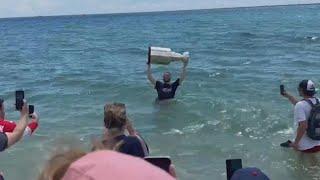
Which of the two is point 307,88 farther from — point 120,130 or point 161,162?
point 161,162

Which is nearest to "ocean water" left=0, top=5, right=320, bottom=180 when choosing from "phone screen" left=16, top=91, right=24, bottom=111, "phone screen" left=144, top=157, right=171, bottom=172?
"phone screen" left=16, top=91, right=24, bottom=111

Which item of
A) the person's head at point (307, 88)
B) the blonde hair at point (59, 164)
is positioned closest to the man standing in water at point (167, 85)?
the person's head at point (307, 88)

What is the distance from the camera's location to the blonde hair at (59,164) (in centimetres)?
177

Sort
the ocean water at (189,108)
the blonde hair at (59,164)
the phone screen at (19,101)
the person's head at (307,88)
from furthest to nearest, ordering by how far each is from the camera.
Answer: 1. the ocean water at (189,108)
2. the person's head at (307,88)
3. the phone screen at (19,101)
4. the blonde hair at (59,164)

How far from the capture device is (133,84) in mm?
18969

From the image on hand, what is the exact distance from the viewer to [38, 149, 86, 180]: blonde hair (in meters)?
1.77

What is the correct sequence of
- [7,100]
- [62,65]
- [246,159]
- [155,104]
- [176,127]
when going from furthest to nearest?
[62,65] → [7,100] → [155,104] → [176,127] → [246,159]

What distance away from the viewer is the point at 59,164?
1.80 m

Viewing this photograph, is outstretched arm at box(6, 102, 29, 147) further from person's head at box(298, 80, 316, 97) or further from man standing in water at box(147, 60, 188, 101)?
man standing in water at box(147, 60, 188, 101)

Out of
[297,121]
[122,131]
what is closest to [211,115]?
[297,121]

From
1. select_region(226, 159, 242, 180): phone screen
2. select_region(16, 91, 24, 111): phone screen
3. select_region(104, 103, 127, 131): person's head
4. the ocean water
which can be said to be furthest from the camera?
the ocean water

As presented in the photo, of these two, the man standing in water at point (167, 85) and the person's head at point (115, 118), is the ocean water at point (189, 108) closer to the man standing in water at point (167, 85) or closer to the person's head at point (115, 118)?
the man standing in water at point (167, 85)

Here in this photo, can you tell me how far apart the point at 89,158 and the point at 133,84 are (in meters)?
17.4

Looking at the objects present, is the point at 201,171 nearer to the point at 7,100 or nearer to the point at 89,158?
the point at 89,158
